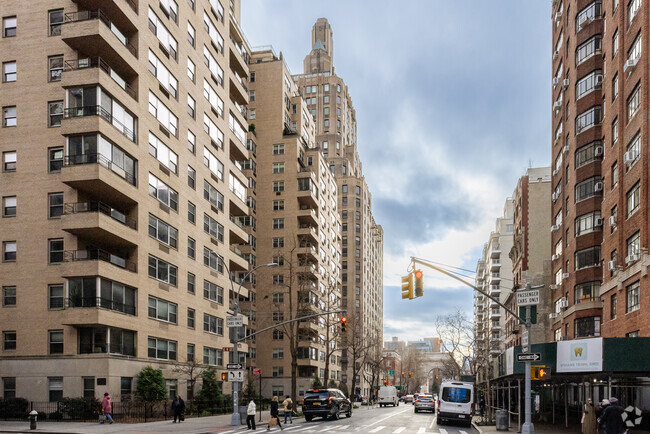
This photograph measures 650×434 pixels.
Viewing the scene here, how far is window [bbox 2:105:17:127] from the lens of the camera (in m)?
38.1

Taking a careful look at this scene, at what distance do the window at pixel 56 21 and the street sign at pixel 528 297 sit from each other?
3123 centimetres

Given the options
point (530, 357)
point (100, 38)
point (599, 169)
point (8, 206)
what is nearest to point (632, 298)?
point (530, 357)

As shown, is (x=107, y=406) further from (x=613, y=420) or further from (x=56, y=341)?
(x=613, y=420)

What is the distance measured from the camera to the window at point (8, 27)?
128ft

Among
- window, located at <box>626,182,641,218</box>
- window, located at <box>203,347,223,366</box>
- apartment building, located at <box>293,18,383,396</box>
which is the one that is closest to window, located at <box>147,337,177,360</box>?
window, located at <box>203,347,223,366</box>

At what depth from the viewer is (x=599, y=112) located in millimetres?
45312

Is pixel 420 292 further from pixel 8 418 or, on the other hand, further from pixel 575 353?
pixel 8 418

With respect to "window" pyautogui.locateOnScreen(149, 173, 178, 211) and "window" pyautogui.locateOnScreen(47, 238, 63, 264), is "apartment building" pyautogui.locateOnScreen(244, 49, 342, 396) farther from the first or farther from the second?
"window" pyautogui.locateOnScreen(47, 238, 63, 264)

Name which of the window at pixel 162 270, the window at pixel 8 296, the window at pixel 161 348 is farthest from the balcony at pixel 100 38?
the window at pixel 161 348

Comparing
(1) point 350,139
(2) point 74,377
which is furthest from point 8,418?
(1) point 350,139

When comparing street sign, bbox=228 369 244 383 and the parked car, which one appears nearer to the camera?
street sign, bbox=228 369 244 383

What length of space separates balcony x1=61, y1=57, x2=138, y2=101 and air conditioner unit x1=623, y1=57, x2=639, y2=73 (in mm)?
30480

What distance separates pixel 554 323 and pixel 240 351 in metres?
29.4

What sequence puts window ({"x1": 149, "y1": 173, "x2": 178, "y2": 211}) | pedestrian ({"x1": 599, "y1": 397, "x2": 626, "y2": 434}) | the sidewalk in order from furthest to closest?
window ({"x1": 149, "y1": 173, "x2": 178, "y2": 211})
the sidewalk
pedestrian ({"x1": 599, "y1": 397, "x2": 626, "y2": 434})
